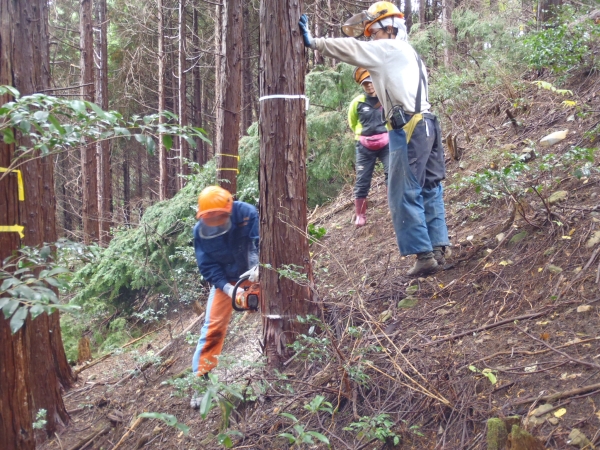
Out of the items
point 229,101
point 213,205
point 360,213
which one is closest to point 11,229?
point 213,205

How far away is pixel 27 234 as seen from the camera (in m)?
4.62

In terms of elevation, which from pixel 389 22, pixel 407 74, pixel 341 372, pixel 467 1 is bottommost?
pixel 341 372

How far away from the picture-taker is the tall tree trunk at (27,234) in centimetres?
327

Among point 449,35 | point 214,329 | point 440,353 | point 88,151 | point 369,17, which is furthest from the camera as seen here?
point 88,151

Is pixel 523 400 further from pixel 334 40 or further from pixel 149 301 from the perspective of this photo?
pixel 149 301

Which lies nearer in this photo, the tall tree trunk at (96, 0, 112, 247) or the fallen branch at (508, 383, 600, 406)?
the fallen branch at (508, 383, 600, 406)

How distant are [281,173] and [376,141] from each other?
250 centimetres

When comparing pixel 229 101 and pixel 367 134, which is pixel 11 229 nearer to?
pixel 367 134

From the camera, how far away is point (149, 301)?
8.70 m

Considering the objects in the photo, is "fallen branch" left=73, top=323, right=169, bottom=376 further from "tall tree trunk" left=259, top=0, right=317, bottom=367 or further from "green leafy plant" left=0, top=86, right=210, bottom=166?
"green leafy plant" left=0, top=86, right=210, bottom=166

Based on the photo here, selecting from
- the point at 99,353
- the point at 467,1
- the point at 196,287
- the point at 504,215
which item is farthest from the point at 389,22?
the point at 467,1

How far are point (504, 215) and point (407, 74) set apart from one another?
72.4 inches

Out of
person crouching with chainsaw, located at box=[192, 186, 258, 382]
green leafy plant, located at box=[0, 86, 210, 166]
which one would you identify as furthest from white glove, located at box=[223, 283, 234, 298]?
green leafy plant, located at box=[0, 86, 210, 166]

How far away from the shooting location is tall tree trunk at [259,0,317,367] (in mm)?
4430
